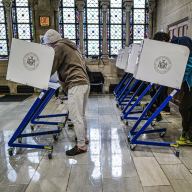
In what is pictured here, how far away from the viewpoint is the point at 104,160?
2562mm

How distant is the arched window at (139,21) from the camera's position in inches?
296

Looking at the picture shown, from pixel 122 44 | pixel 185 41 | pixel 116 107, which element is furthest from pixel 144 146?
pixel 122 44

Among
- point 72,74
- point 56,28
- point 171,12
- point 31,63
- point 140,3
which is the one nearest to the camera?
point 31,63

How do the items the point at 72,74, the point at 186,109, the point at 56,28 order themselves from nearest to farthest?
1. the point at 72,74
2. the point at 186,109
3. the point at 56,28

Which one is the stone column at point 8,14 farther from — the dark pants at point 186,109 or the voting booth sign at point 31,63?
the dark pants at point 186,109

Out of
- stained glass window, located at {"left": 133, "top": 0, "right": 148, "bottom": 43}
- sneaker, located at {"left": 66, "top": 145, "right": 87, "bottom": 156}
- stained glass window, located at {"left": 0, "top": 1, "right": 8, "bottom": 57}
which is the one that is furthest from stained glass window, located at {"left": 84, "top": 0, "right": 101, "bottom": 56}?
sneaker, located at {"left": 66, "top": 145, "right": 87, "bottom": 156}

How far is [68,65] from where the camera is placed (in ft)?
8.64

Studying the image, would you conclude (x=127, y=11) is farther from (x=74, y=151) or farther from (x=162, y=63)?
(x=74, y=151)

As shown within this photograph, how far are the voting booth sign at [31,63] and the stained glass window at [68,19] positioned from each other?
5.15 metres

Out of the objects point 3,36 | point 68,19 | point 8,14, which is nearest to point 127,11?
point 68,19

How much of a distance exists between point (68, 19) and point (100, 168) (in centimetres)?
605

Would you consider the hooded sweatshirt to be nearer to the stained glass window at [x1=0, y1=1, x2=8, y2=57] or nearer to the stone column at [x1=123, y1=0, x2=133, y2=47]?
the stone column at [x1=123, y1=0, x2=133, y2=47]

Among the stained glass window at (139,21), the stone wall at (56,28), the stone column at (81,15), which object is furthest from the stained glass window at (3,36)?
the stained glass window at (139,21)

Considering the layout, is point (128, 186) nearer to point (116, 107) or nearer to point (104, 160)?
point (104, 160)
